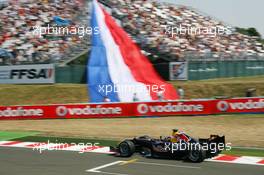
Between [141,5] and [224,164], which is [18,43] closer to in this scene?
[141,5]

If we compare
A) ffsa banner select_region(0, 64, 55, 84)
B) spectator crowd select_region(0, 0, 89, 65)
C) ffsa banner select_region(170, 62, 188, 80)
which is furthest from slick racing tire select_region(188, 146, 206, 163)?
spectator crowd select_region(0, 0, 89, 65)

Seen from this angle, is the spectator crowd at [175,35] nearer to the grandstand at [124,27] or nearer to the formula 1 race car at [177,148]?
the grandstand at [124,27]

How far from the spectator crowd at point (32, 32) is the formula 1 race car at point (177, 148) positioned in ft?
70.6

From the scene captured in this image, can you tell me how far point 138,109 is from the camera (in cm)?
2558

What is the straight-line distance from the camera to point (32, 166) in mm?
13570

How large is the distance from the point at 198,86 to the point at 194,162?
1974cm

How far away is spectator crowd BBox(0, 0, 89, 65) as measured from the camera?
3541cm

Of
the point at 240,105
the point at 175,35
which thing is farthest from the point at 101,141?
the point at 175,35

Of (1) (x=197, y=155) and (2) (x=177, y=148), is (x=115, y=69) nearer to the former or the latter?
(2) (x=177, y=148)

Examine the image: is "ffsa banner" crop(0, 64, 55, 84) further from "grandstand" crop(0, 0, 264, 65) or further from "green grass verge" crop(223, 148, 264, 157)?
"green grass verge" crop(223, 148, 264, 157)

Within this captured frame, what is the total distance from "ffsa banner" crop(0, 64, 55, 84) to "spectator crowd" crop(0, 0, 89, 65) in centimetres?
62

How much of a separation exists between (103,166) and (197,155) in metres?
2.79

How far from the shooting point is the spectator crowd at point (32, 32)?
35.4 meters

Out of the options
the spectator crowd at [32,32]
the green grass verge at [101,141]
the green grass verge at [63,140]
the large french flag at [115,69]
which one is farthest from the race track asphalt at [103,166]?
the spectator crowd at [32,32]
